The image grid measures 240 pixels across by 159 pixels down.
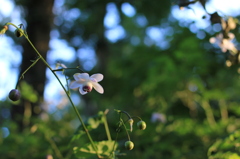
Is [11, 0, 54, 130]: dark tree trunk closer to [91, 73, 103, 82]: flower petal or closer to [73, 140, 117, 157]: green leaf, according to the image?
[73, 140, 117, 157]: green leaf

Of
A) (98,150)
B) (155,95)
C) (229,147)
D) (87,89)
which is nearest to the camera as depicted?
(87,89)

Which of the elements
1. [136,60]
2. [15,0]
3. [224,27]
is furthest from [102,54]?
[224,27]

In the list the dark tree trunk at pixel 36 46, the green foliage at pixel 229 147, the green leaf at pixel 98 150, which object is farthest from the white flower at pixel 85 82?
the dark tree trunk at pixel 36 46

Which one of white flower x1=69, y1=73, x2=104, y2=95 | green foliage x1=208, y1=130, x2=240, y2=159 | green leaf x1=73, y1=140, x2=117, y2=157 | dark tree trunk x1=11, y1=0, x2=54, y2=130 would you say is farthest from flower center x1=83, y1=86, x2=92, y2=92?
dark tree trunk x1=11, y1=0, x2=54, y2=130

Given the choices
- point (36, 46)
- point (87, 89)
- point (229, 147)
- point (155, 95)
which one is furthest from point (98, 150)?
point (36, 46)

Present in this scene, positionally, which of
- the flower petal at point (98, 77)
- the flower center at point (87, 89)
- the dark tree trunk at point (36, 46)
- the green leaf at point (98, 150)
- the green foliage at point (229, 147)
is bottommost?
the green foliage at point (229, 147)

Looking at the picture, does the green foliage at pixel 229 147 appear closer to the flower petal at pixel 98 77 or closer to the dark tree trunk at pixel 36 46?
the flower petal at pixel 98 77

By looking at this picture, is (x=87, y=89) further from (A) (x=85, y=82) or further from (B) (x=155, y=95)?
(B) (x=155, y=95)

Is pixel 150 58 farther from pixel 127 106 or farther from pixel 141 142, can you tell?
pixel 141 142
